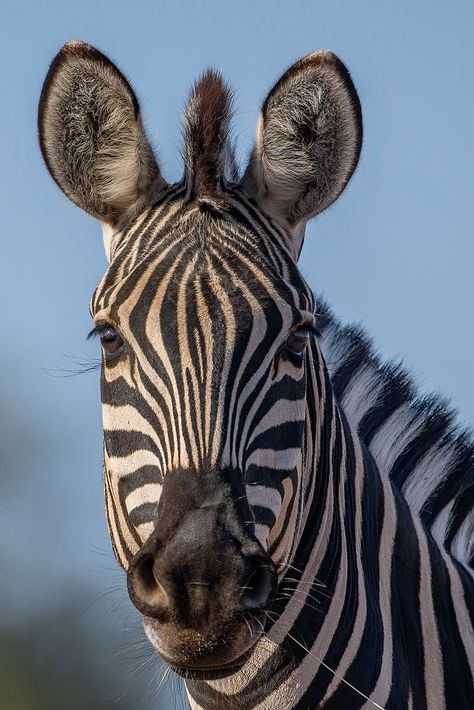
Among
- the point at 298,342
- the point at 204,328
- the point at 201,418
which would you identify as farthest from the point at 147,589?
the point at 298,342

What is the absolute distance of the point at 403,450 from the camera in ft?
24.0

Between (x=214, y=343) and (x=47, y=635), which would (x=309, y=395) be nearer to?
(x=214, y=343)

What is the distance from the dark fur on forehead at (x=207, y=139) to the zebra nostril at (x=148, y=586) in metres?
2.20

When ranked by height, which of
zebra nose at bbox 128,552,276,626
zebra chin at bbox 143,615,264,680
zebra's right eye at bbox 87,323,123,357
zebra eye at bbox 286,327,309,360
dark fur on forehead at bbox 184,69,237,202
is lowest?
zebra chin at bbox 143,615,264,680

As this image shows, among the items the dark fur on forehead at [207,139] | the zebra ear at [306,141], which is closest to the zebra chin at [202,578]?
the dark fur on forehead at [207,139]

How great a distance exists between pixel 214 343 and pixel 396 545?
1.87 m

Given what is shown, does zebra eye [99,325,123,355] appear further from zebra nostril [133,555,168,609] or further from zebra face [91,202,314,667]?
zebra nostril [133,555,168,609]

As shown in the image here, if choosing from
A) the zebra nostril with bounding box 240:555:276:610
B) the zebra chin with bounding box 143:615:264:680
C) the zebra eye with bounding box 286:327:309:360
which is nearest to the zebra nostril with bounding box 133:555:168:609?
the zebra chin with bounding box 143:615:264:680

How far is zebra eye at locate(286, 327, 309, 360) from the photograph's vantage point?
18.8 feet

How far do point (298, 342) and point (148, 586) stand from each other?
157cm

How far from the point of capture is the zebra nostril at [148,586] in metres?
4.86

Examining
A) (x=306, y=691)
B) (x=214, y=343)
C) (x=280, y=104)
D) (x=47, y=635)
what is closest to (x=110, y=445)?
(x=214, y=343)

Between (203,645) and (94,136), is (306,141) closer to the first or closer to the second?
(94,136)

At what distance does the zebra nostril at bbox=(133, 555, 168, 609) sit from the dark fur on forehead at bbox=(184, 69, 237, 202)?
7.22ft
